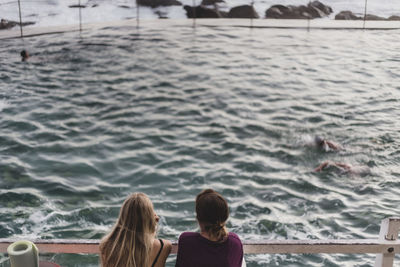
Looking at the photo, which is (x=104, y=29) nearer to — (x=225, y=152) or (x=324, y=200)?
(x=225, y=152)

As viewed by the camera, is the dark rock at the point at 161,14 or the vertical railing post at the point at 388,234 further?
the dark rock at the point at 161,14

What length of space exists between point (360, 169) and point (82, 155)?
4.29m

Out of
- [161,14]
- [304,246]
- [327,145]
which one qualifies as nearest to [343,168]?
[327,145]

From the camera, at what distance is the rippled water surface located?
6.09m

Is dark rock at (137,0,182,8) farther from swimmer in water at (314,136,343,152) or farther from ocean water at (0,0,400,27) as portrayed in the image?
swimmer in water at (314,136,343,152)

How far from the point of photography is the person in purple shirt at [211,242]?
2.11 metres

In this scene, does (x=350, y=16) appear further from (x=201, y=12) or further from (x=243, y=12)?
(x=201, y=12)

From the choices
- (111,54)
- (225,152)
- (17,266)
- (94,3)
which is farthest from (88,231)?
(94,3)

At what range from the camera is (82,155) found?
782 cm

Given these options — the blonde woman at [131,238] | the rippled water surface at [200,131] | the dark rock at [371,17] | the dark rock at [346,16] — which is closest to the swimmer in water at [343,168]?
the rippled water surface at [200,131]

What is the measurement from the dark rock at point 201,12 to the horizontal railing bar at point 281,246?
46.8 feet

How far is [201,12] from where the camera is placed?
52.1ft

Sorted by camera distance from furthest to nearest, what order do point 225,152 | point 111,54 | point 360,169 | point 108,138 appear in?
point 111,54 < point 108,138 < point 225,152 < point 360,169

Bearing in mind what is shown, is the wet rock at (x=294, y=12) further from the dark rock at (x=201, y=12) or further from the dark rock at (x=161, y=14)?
the dark rock at (x=161, y=14)
